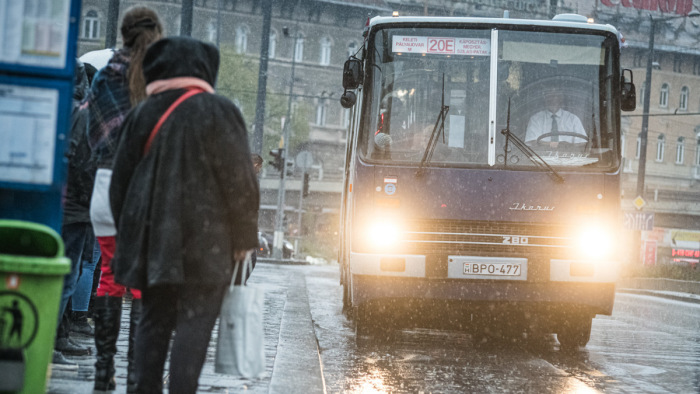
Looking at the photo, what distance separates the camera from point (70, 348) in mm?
6418

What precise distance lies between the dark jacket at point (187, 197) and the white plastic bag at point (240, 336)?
11 centimetres

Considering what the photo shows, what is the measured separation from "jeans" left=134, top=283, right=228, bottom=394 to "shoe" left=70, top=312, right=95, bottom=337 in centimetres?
368

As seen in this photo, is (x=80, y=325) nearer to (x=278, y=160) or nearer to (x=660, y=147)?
(x=278, y=160)

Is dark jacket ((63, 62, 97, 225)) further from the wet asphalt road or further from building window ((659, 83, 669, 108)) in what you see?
building window ((659, 83, 669, 108))

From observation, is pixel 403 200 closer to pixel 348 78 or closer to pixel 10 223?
pixel 348 78

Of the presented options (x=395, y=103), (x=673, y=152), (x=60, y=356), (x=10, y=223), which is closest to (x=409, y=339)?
(x=395, y=103)

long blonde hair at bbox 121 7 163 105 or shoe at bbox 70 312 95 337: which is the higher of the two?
long blonde hair at bbox 121 7 163 105

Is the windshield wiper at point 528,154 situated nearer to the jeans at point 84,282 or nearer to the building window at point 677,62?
the jeans at point 84,282

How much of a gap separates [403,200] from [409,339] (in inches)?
64.4

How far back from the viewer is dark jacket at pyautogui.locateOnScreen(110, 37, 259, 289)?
3.96 meters

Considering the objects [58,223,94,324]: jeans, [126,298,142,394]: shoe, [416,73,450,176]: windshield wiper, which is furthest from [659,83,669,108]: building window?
[126,298,142,394]: shoe

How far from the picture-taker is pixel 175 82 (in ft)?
13.8

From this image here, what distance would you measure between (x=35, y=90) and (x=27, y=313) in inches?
34.4

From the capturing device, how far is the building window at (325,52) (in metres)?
64.8
